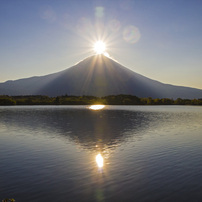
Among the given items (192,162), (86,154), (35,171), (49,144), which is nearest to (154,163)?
(192,162)

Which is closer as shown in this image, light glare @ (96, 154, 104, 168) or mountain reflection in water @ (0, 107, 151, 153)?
light glare @ (96, 154, 104, 168)

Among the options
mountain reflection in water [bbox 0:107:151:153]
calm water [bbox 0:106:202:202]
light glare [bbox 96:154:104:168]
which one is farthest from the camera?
mountain reflection in water [bbox 0:107:151:153]

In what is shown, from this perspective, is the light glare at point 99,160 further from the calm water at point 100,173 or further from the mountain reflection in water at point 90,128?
the mountain reflection in water at point 90,128

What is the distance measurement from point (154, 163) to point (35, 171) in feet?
39.1

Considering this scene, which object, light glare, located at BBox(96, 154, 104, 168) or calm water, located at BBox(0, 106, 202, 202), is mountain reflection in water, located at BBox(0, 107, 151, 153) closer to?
light glare, located at BBox(96, 154, 104, 168)

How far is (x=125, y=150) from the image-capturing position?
2845 centimetres

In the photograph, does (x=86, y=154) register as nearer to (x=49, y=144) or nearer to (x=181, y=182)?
(x=49, y=144)

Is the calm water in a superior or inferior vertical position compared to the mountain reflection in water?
inferior

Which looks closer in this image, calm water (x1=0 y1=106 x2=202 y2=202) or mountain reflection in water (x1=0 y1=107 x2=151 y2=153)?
calm water (x1=0 y1=106 x2=202 y2=202)

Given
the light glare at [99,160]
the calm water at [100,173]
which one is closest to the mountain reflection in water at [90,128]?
the light glare at [99,160]

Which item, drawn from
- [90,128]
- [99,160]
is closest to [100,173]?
[99,160]

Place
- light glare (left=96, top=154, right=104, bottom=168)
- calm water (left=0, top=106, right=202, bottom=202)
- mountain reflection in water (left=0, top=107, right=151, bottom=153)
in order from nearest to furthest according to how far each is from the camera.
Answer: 1. calm water (left=0, top=106, right=202, bottom=202)
2. light glare (left=96, top=154, right=104, bottom=168)
3. mountain reflection in water (left=0, top=107, right=151, bottom=153)

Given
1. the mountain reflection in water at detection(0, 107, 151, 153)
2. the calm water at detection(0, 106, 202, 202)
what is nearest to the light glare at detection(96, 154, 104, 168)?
the calm water at detection(0, 106, 202, 202)

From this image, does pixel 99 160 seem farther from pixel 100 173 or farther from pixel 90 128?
pixel 90 128
